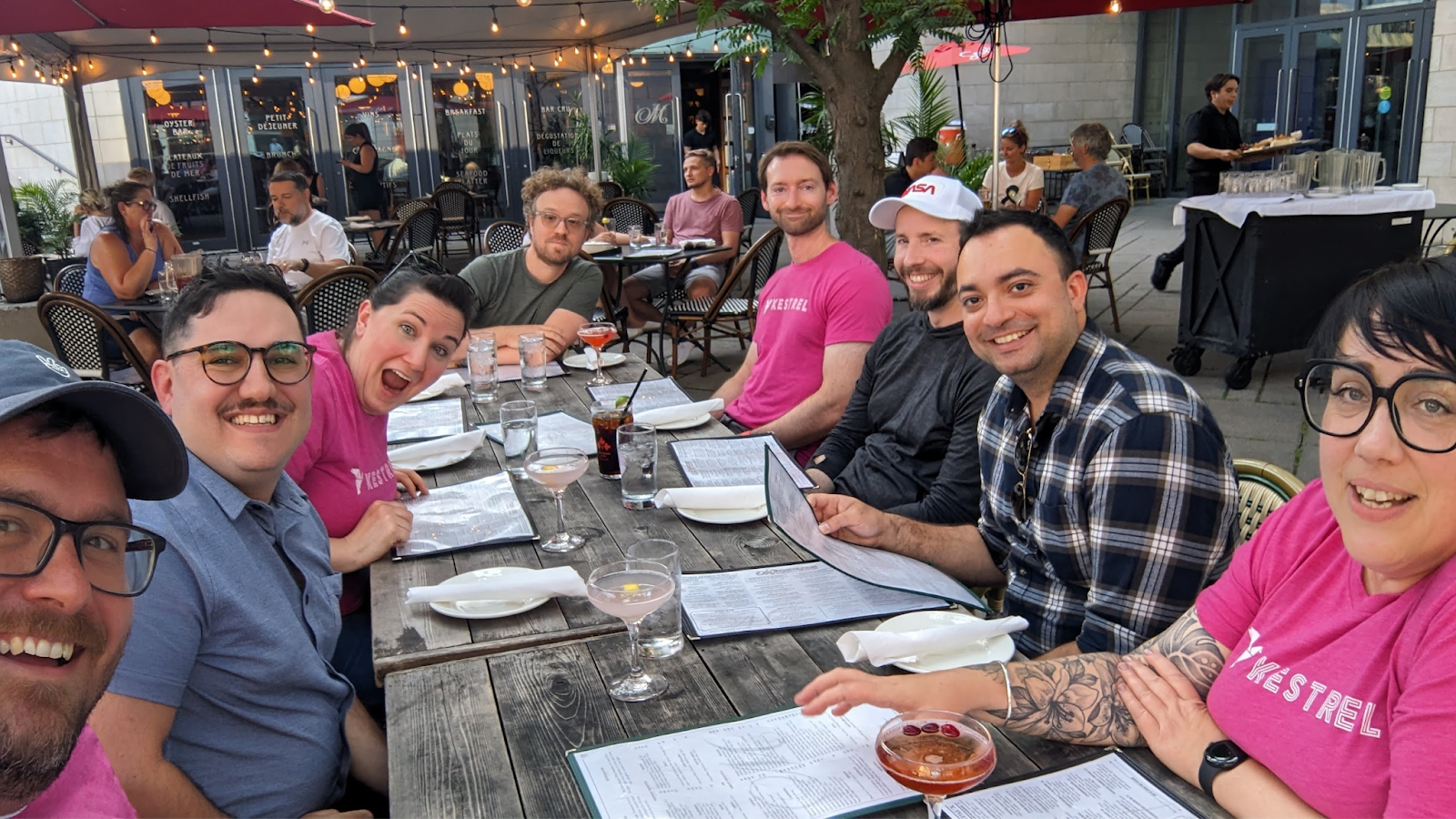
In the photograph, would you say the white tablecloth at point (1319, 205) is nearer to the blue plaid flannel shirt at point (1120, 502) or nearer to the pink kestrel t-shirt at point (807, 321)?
the pink kestrel t-shirt at point (807, 321)

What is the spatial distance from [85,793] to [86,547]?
380 mm

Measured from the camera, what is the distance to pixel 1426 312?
113 centimetres

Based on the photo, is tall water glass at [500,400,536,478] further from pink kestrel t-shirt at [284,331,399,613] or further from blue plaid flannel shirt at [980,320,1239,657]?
blue plaid flannel shirt at [980,320,1239,657]

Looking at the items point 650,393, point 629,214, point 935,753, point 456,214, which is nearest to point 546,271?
point 650,393

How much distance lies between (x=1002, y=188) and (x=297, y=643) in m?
8.23

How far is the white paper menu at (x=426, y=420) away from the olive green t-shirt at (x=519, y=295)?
98 centimetres

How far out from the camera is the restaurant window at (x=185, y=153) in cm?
1333

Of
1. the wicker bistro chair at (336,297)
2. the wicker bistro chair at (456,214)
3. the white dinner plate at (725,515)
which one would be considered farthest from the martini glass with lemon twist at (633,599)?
the wicker bistro chair at (456,214)

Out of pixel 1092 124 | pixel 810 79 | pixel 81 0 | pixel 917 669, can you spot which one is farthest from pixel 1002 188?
pixel 917 669

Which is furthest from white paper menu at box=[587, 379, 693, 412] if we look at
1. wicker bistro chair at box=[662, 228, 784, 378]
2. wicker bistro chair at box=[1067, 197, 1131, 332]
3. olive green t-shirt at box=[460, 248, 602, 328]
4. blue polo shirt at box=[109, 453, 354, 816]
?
wicker bistro chair at box=[1067, 197, 1131, 332]

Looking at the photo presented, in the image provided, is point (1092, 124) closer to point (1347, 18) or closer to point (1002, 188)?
point (1002, 188)

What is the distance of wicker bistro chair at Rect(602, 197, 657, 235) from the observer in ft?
31.3

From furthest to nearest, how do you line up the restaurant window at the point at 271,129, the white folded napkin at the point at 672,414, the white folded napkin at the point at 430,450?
1. the restaurant window at the point at 271,129
2. the white folded napkin at the point at 672,414
3. the white folded napkin at the point at 430,450

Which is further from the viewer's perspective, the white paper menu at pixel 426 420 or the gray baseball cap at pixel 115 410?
the white paper menu at pixel 426 420
